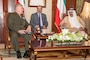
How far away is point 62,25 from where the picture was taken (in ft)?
20.4

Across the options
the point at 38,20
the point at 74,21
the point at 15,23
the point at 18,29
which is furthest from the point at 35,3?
the point at 18,29

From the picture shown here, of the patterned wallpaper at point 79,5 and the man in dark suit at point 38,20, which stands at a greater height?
the patterned wallpaper at point 79,5

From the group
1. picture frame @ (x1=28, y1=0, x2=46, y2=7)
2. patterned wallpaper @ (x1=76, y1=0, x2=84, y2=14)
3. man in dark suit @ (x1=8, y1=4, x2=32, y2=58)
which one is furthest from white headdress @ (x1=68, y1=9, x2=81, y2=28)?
man in dark suit @ (x1=8, y1=4, x2=32, y2=58)

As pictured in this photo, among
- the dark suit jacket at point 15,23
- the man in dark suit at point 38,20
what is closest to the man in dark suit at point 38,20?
the man in dark suit at point 38,20

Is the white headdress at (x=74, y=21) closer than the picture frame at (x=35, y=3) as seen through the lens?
Yes

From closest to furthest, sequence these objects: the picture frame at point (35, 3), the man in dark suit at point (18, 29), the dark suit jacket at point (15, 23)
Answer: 1. the man in dark suit at point (18, 29)
2. the dark suit jacket at point (15, 23)
3. the picture frame at point (35, 3)

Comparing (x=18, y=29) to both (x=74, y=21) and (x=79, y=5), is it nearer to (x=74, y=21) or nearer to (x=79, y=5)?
(x=74, y=21)

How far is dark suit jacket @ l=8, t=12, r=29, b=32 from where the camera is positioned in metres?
5.11

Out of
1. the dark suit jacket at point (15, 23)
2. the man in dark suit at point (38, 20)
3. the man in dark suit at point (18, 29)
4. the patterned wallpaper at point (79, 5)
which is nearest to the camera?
the man in dark suit at point (18, 29)

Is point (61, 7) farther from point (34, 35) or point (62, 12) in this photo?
point (34, 35)

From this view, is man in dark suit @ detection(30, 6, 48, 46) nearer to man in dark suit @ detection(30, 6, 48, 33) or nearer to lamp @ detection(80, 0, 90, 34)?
man in dark suit @ detection(30, 6, 48, 33)

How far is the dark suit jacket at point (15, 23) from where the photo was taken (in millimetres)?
5109

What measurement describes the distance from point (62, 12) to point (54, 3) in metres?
0.48

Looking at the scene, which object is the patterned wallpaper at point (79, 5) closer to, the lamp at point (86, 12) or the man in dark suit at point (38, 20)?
the lamp at point (86, 12)
